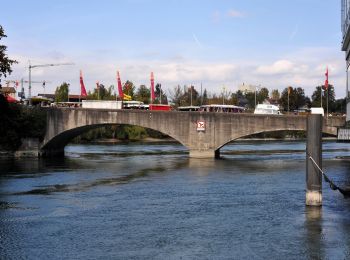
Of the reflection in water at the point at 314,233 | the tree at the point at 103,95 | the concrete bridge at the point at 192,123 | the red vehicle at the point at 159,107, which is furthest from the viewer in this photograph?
the tree at the point at 103,95

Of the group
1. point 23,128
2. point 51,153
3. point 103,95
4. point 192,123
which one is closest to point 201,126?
point 192,123

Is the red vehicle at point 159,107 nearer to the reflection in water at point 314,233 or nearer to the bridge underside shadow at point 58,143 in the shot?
the bridge underside shadow at point 58,143

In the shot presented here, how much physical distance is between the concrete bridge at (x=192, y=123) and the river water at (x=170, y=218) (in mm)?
27152

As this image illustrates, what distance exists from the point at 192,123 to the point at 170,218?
185 feet

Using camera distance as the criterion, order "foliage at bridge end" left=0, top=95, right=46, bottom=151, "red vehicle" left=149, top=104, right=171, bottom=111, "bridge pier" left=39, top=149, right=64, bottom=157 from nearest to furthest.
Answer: "foliage at bridge end" left=0, top=95, right=46, bottom=151, "bridge pier" left=39, top=149, right=64, bottom=157, "red vehicle" left=149, top=104, right=171, bottom=111

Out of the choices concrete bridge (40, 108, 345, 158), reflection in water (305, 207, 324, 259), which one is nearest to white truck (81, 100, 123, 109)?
concrete bridge (40, 108, 345, 158)

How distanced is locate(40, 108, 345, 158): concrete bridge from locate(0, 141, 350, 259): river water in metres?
27.2

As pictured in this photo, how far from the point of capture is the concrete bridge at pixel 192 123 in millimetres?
90000

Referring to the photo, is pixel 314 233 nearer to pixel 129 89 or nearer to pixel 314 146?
pixel 314 146

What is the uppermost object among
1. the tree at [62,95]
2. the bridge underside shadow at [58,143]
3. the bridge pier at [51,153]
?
the tree at [62,95]

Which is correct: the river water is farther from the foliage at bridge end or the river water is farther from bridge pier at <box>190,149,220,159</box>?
the foliage at bridge end

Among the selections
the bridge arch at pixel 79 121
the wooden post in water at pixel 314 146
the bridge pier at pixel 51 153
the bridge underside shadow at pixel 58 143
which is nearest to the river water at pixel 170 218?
the wooden post in water at pixel 314 146

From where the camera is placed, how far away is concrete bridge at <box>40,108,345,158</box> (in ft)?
295

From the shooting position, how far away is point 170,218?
36.4 meters
